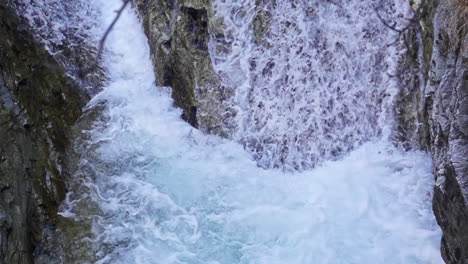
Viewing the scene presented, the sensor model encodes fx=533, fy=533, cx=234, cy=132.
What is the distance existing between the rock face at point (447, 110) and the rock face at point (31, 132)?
3.28 meters

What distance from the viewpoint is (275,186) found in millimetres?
5211

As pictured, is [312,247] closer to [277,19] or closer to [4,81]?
[277,19]

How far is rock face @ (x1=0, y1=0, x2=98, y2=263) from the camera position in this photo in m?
4.93

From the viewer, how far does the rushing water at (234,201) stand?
14.5ft

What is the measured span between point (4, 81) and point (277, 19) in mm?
2920

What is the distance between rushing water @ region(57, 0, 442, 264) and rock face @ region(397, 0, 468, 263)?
17.0 inches

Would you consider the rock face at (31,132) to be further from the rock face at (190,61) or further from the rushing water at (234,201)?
the rock face at (190,61)

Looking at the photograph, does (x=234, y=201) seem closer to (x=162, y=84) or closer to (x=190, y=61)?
(x=190, y=61)

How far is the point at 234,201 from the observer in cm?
494

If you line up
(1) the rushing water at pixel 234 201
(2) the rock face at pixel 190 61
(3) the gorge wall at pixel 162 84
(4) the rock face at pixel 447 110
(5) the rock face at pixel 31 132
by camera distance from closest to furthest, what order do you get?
(4) the rock face at pixel 447 110 → (3) the gorge wall at pixel 162 84 → (1) the rushing water at pixel 234 201 → (5) the rock face at pixel 31 132 → (2) the rock face at pixel 190 61

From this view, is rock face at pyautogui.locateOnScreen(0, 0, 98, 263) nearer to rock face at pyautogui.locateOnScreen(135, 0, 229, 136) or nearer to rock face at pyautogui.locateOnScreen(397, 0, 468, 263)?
rock face at pyautogui.locateOnScreen(135, 0, 229, 136)

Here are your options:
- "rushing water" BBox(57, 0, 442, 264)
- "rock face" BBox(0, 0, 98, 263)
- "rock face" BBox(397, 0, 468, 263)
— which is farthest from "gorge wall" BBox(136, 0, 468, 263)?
"rock face" BBox(0, 0, 98, 263)

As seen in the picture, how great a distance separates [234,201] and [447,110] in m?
2.03

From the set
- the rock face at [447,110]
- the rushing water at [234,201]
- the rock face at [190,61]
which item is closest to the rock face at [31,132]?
the rushing water at [234,201]
